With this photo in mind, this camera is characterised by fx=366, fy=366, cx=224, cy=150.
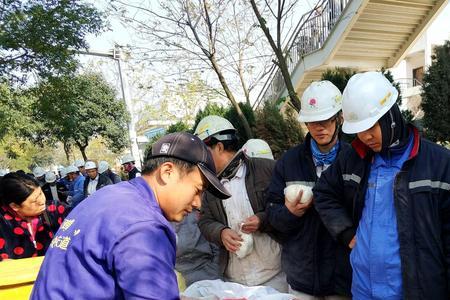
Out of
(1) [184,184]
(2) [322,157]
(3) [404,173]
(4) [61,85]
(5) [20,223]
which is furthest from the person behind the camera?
(4) [61,85]

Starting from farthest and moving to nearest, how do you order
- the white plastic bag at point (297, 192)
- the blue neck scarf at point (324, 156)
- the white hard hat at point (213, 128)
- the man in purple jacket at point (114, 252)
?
1. the white hard hat at point (213, 128)
2. the blue neck scarf at point (324, 156)
3. the white plastic bag at point (297, 192)
4. the man in purple jacket at point (114, 252)

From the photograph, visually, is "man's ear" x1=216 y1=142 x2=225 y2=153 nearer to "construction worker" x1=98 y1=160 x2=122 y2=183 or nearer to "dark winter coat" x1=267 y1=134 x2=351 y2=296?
"dark winter coat" x1=267 y1=134 x2=351 y2=296

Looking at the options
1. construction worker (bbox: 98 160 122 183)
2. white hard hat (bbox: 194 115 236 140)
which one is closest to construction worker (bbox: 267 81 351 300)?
white hard hat (bbox: 194 115 236 140)

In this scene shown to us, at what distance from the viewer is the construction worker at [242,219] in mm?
2312

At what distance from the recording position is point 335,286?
81.2 inches

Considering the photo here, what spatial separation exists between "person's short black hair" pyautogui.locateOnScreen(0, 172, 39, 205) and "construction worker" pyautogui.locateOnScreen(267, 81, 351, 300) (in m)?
1.78

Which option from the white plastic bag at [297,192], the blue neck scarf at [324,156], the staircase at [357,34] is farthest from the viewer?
the staircase at [357,34]

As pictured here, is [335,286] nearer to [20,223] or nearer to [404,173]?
[404,173]

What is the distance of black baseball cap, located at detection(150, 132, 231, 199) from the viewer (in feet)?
4.29

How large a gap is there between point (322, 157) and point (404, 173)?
62 centimetres

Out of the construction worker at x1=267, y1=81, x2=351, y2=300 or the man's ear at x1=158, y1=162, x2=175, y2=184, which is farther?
the construction worker at x1=267, y1=81, x2=351, y2=300

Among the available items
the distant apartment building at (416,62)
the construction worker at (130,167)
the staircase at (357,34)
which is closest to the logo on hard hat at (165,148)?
the staircase at (357,34)

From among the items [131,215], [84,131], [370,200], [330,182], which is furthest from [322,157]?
[84,131]

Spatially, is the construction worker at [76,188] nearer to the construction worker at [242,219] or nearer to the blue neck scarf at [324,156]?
the construction worker at [242,219]
